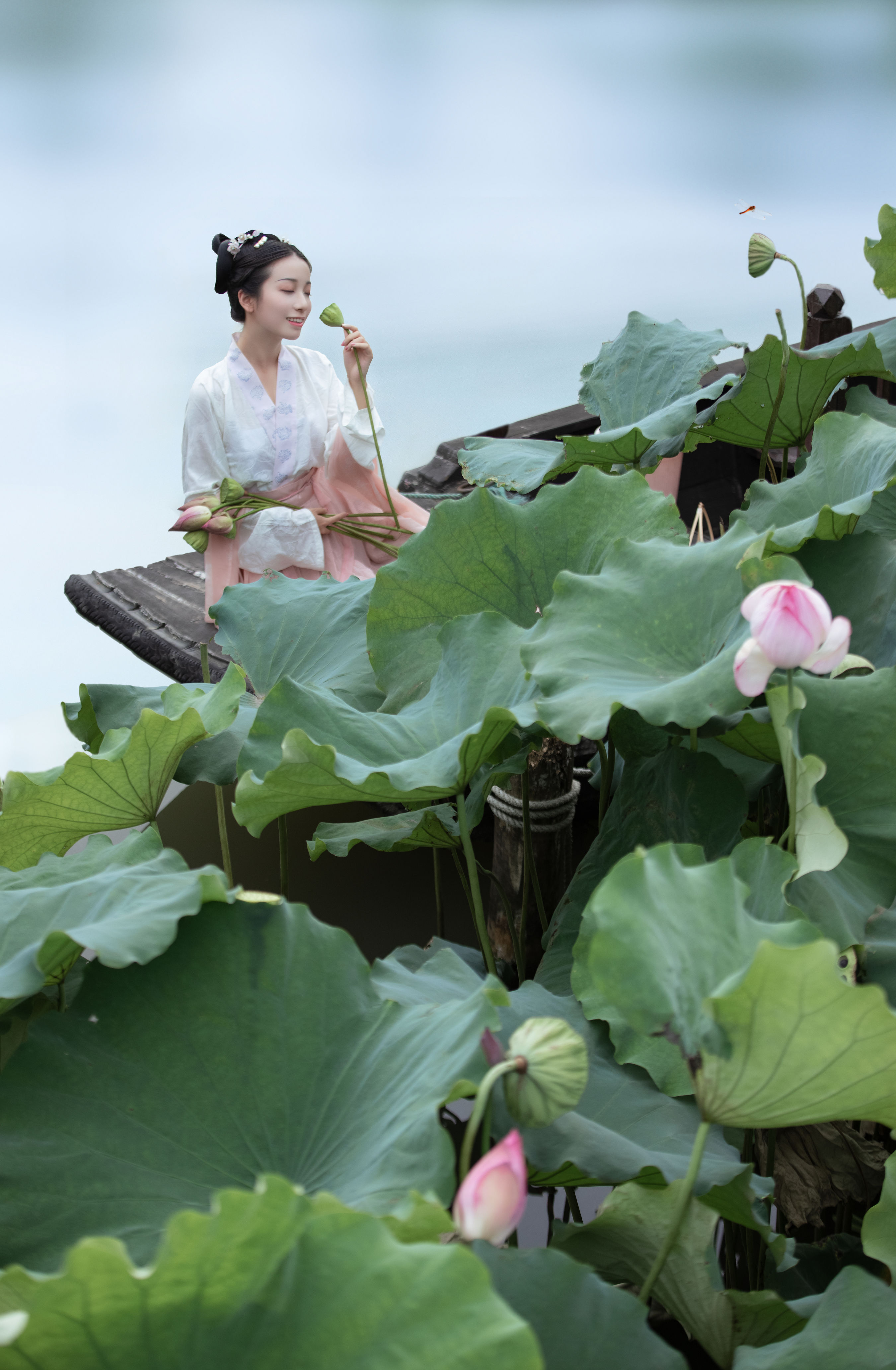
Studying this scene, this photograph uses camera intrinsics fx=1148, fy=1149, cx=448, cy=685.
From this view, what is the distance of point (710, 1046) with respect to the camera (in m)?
0.38

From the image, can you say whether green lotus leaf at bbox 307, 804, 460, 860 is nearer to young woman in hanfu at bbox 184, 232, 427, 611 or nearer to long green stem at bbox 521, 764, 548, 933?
long green stem at bbox 521, 764, 548, 933

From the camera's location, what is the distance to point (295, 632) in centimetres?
87

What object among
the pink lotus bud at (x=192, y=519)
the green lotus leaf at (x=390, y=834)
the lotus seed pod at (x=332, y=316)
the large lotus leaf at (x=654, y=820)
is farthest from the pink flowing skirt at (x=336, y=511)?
the large lotus leaf at (x=654, y=820)

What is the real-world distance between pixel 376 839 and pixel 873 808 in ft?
1.00

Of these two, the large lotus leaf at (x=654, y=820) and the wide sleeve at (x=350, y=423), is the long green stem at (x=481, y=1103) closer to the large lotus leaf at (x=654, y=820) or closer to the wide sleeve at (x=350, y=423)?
the large lotus leaf at (x=654, y=820)

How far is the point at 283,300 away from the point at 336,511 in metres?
0.40

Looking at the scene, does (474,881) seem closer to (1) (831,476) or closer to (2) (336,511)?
(1) (831,476)

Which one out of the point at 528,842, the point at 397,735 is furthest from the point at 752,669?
the point at 528,842

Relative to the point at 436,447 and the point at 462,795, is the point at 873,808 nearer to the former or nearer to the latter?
the point at 462,795

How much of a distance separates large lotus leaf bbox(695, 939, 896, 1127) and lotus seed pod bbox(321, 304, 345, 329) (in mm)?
1149

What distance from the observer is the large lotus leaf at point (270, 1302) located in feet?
0.98

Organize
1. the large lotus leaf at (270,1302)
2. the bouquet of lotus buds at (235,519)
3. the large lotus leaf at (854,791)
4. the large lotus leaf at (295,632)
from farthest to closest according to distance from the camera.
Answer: the bouquet of lotus buds at (235,519) → the large lotus leaf at (295,632) → the large lotus leaf at (854,791) → the large lotus leaf at (270,1302)

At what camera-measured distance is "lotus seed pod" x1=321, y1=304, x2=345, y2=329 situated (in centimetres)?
138

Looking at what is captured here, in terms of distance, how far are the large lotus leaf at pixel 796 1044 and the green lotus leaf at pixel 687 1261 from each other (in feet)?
0.26
